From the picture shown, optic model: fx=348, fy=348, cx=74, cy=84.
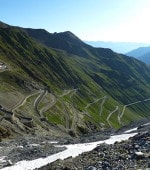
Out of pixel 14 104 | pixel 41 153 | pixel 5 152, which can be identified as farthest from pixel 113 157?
pixel 14 104

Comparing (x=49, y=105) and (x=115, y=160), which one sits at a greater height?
(x=115, y=160)

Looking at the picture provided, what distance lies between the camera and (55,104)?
18175cm

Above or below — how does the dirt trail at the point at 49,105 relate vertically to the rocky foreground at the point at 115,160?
below

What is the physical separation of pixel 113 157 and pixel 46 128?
88452mm

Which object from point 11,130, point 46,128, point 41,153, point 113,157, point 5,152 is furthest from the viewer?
point 46,128

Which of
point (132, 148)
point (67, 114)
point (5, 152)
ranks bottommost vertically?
point (67, 114)

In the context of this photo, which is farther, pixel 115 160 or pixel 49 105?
pixel 49 105

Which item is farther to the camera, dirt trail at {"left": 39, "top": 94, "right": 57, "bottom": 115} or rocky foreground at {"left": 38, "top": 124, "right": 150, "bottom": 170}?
dirt trail at {"left": 39, "top": 94, "right": 57, "bottom": 115}

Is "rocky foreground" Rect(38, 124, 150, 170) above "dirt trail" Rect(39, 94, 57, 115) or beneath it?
above

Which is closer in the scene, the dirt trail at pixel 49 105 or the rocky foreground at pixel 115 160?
the rocky foreground at pixel 115 160

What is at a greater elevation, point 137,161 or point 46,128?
point 137,161

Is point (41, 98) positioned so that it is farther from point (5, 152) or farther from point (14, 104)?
point (5, 152)

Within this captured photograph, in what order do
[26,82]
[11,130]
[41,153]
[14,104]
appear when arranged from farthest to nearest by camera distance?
[26,82], [14,104], [11,130], [41,153]

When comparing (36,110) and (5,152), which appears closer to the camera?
(5,152)
